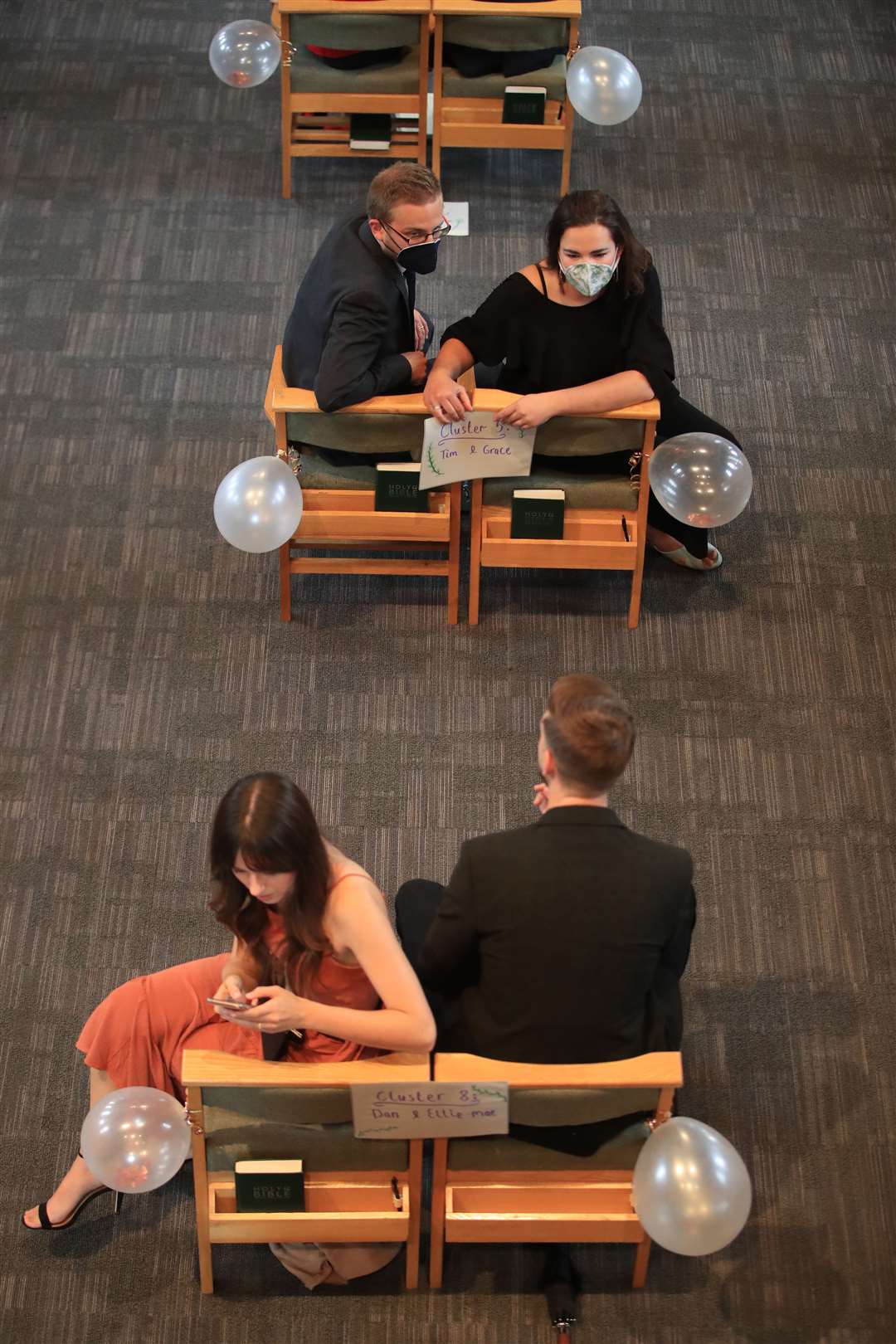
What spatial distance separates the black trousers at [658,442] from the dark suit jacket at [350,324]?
480 millimetres

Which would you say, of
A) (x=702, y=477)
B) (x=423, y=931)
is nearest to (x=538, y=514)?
(x=702, y=477)

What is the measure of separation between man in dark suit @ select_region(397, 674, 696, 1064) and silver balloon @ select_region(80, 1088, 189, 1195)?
500 mm

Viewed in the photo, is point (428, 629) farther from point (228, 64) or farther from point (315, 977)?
point (228, 64)

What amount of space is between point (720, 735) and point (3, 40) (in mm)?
4440

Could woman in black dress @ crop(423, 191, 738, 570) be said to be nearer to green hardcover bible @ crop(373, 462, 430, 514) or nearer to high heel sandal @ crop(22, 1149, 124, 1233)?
green hardcover bible @ crop(373, 462, 430, 514)

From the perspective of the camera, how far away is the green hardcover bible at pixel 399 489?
3.81 m

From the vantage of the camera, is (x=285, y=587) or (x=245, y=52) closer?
(x=285, y=587)

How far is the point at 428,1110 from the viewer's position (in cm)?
246

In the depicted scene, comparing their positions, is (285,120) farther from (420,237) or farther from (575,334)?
(575,334)

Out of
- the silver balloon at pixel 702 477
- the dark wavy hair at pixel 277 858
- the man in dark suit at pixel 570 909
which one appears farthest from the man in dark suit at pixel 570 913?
the silver balloon at pixel 702 477

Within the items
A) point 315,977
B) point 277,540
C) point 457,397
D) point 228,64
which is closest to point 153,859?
point 277,540

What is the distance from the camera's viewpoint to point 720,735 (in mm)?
3848

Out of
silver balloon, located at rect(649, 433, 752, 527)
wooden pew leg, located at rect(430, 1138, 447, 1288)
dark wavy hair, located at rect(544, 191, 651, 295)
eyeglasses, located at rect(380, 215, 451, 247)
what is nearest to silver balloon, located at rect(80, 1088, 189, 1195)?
wooden pew leg, located at rect(430, 1138, 447, 1288)

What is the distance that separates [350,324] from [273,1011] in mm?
1855
